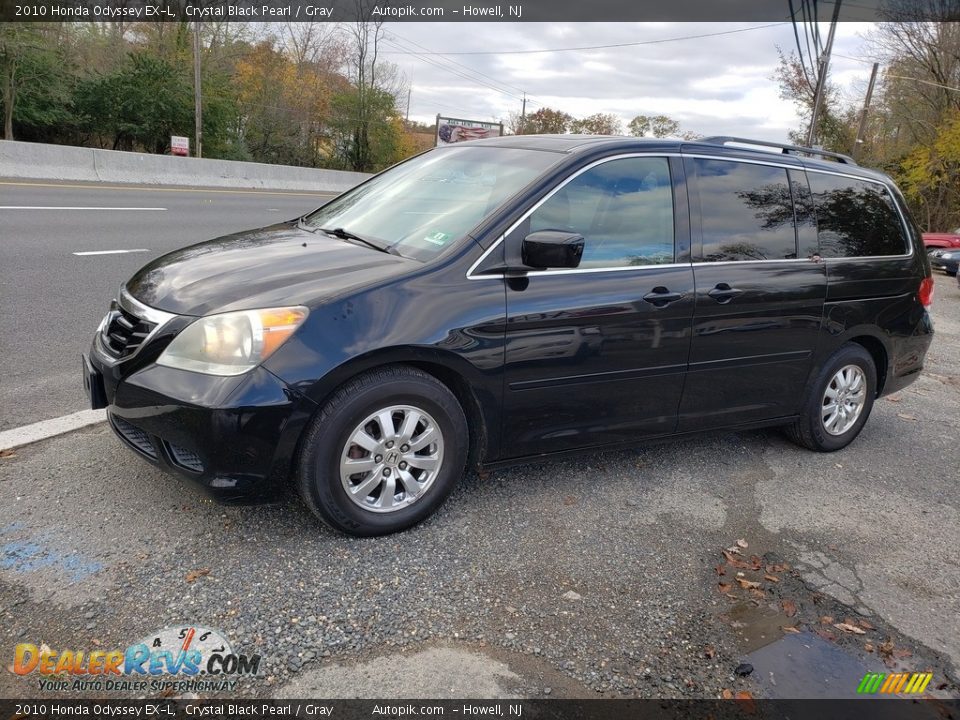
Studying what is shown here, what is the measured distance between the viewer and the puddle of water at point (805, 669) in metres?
2.64

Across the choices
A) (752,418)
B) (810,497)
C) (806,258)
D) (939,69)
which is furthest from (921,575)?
(939,69)

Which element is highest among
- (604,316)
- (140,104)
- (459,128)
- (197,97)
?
(459,128)

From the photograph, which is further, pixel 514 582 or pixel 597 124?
pixel 597 124

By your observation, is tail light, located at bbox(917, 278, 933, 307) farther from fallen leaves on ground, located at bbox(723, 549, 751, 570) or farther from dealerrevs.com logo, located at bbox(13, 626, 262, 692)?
dealerrevs.com logo, located at bbox(13, 626, 262, 692)

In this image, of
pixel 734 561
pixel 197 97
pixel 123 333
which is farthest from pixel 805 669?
pixel 197 97

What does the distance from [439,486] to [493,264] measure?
1.06 m

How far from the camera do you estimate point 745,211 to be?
4.23 metres

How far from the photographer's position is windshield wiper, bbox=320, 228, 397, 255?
3.61 meters

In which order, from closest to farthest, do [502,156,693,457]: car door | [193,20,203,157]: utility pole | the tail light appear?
[502,156,693,457]: car door < the tail light < [193,20,203,157]: utility pole

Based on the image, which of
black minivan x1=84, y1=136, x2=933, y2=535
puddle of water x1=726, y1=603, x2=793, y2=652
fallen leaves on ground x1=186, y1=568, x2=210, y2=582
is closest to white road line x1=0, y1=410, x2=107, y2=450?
black minivan x1=84, y1=136, x2=933, y2=535

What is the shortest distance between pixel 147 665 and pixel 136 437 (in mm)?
1091

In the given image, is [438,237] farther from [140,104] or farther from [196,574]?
[140,104]

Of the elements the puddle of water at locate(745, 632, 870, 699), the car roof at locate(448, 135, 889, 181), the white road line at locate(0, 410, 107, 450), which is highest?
the car roof at locate(448, 135, 889, 181)

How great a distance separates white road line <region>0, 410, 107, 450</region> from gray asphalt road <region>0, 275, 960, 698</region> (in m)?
0.09
